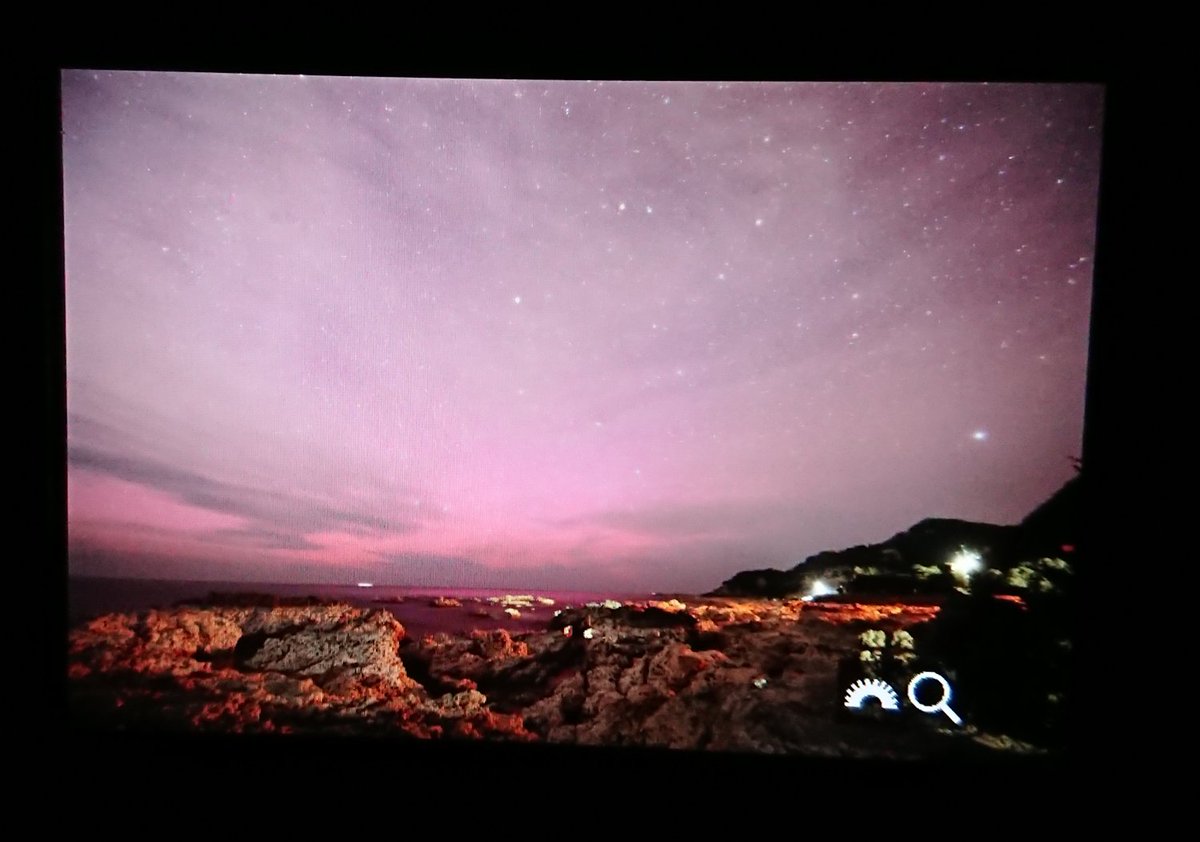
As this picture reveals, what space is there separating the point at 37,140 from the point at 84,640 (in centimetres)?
247

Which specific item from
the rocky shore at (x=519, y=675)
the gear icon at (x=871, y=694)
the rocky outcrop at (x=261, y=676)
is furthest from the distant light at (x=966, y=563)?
the rocky outcrop at (x=261, y=676)

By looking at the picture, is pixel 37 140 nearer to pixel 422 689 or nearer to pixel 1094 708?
→ pixel 422 689

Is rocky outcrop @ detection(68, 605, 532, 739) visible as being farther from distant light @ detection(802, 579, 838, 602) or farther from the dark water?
distant light @ detection(802, 579, 838, 602)

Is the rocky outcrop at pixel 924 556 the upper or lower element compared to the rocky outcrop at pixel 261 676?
upper

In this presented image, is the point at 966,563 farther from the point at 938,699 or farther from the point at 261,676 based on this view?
the point at 261,676

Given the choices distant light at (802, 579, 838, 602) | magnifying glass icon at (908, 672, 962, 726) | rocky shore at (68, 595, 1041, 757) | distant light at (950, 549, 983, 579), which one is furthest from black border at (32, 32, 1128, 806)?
distant light at (802, 579, 838, 602)

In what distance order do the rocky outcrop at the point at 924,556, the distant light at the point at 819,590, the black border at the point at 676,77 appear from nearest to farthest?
1. the black border at the point at 676,77
2. the rocky outcrop at the point at 924,556
3. the distant light at the point at 819,590

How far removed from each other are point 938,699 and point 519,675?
195 centimetres

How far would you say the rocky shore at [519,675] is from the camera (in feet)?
7.88

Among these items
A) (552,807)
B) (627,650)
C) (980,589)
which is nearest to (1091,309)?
(980,589)

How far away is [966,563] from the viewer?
2.41 meters

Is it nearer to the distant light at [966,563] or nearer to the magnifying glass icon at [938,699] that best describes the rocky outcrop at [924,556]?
the distant light at [966,563]

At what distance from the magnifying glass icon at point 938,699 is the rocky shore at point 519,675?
59 mm

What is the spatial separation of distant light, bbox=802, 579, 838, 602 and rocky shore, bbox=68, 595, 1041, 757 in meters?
0.04
